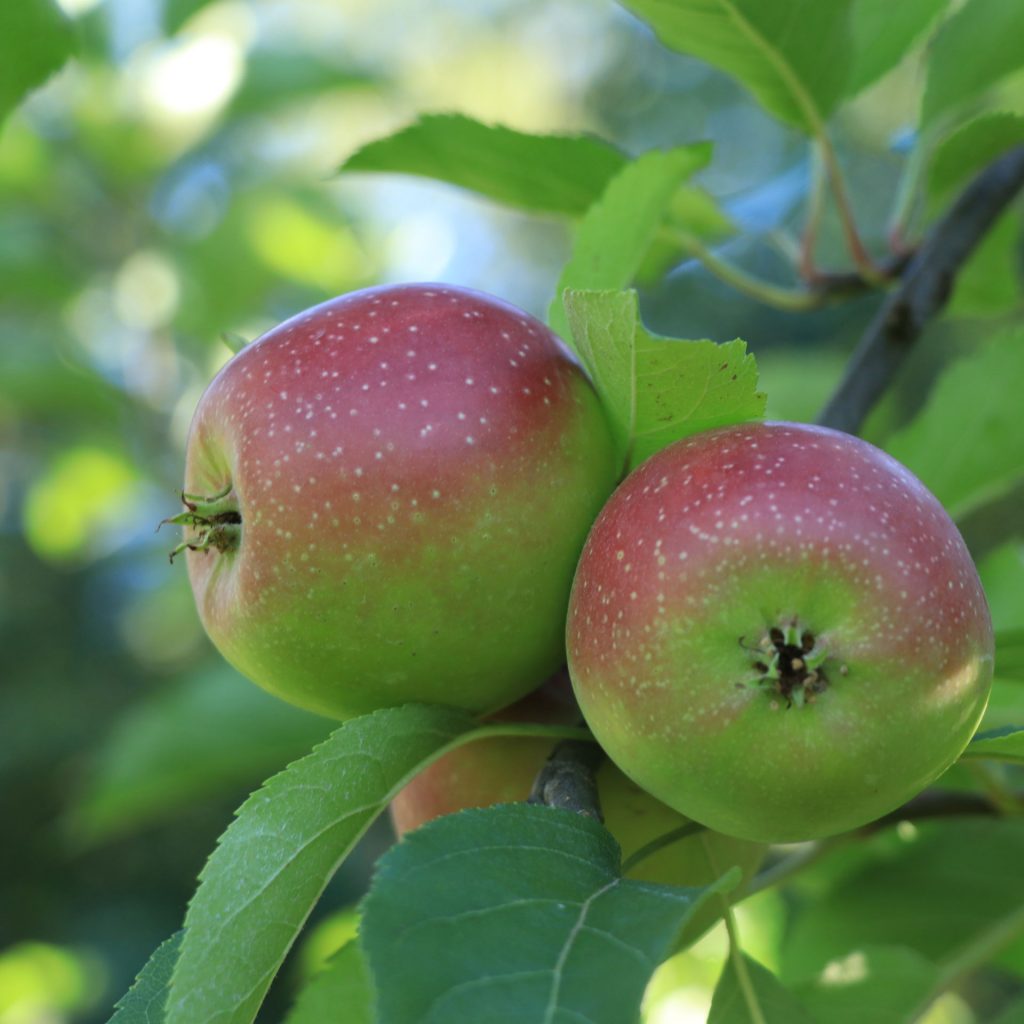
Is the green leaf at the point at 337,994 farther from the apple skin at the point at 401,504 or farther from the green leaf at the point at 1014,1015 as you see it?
the green leaf at the point at 1014,1015

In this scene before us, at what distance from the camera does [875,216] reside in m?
6.75

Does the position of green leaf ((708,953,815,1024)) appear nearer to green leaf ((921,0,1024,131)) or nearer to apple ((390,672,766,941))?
apple ((390,672,766,941))

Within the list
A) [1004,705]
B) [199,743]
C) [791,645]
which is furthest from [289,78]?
[791,645]

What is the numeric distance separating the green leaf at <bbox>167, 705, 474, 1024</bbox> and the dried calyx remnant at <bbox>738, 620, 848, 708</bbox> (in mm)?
213

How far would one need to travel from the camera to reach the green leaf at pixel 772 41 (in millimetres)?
942

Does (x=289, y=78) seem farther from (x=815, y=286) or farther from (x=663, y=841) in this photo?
(x=663, y=841)

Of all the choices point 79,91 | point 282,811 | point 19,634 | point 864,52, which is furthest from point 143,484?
point 19,634

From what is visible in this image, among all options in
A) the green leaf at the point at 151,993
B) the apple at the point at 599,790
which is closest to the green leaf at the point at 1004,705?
the apple at the point at 599,790

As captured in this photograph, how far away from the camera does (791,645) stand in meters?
0.59

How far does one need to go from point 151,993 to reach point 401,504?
31 centimetres

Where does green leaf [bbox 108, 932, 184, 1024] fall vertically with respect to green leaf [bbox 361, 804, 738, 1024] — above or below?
below

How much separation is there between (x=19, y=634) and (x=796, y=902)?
5277mm

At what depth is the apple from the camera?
0.78m

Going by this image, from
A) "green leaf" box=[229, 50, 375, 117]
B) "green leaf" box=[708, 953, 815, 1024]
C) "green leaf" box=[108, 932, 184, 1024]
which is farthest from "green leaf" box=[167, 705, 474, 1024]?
"green leaf" box=[229, 50, 375, 117]
